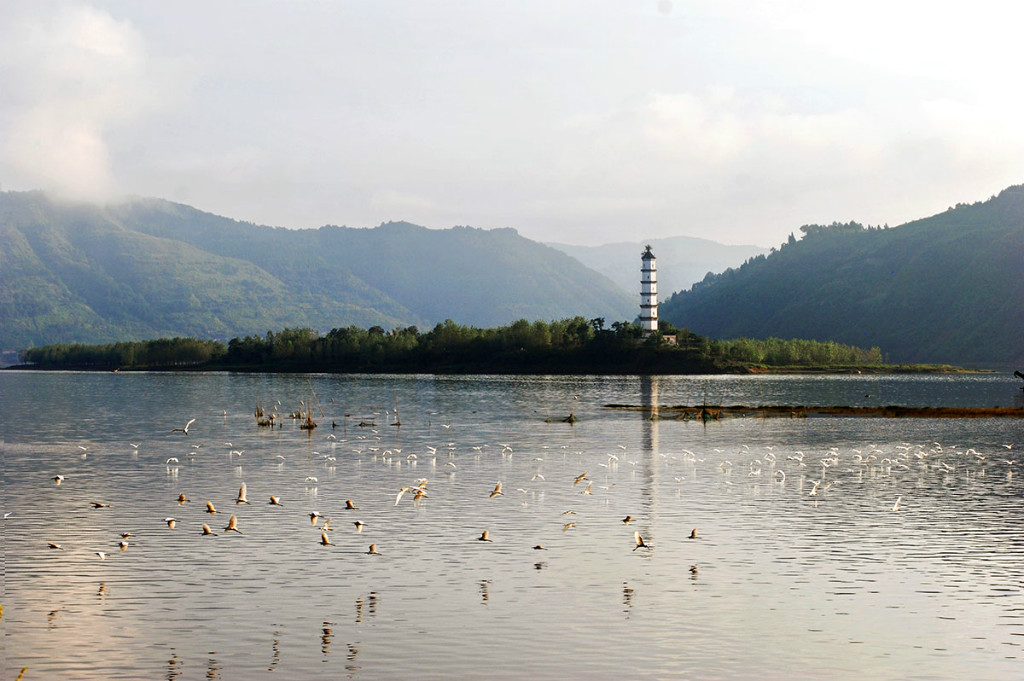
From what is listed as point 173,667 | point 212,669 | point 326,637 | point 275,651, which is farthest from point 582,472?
point 173,667

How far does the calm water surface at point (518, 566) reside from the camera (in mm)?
25047

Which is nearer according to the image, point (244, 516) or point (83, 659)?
point (83, 659)

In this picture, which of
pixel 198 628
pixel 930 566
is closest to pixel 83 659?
pixel 198 628

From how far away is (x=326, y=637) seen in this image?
2622 centimetres

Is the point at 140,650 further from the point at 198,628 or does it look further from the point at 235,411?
the point at 235,411

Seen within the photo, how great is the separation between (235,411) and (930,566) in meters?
104

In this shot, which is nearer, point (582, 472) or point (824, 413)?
point (582, 472)

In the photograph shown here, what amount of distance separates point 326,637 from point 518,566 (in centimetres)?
960

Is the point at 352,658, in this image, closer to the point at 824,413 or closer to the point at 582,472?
the point at 582,472

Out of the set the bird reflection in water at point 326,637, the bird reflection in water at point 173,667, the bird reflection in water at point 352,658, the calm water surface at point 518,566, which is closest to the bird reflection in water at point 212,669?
the calm water surface at point 518,566

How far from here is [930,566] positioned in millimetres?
35281

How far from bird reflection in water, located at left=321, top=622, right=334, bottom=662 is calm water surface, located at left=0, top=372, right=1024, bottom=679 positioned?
11 centimetres

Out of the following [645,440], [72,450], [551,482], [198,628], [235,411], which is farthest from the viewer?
[235,411]

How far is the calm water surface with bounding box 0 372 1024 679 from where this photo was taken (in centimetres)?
2505
